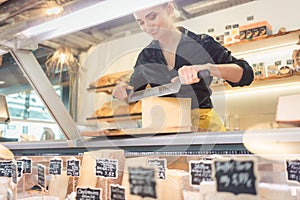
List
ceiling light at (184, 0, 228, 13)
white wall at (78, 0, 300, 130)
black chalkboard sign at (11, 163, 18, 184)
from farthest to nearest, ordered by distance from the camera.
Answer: ceiling light at (184, 0, 228, 13)
white wall at (78, 0, 300, 130)
black chalkboard sign at (11, 163, 18, 184)

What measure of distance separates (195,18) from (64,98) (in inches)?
88.3

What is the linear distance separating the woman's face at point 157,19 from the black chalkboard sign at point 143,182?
588mm

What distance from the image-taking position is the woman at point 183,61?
43.2 inches

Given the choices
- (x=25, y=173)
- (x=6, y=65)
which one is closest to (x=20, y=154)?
(x=25, y=173)

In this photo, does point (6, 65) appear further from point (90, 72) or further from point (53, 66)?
point (90, 72)

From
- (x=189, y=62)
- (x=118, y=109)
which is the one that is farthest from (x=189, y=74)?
(x=118, y=109)

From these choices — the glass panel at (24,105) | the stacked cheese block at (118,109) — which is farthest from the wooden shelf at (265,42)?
the glass panel at (24,105)

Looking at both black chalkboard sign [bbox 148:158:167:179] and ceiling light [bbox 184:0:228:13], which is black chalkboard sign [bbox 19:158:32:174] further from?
ceiling light [bbox 184:0:228:13]

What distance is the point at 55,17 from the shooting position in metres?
0.95

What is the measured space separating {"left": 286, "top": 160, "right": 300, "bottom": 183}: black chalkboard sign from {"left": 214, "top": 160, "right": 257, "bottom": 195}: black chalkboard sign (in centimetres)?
8

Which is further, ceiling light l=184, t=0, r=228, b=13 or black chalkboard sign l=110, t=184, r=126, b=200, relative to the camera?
ceiling light l=184, t=0, r=228, b=13

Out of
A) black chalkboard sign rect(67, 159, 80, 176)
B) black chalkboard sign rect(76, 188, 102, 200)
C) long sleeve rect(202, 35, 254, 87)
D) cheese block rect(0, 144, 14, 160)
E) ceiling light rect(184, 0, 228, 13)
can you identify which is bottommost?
black chalkboard sign rect(76, 188, 102, 200)

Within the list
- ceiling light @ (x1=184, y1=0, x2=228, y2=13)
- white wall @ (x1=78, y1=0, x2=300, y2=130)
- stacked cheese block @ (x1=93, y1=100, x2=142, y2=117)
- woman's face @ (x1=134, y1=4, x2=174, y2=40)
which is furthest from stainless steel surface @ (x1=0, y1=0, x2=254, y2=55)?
stacked cheese block @ (x1=93, y1=100, x2=142, y2=117)

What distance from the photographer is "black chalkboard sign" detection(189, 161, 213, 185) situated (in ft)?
2.30
